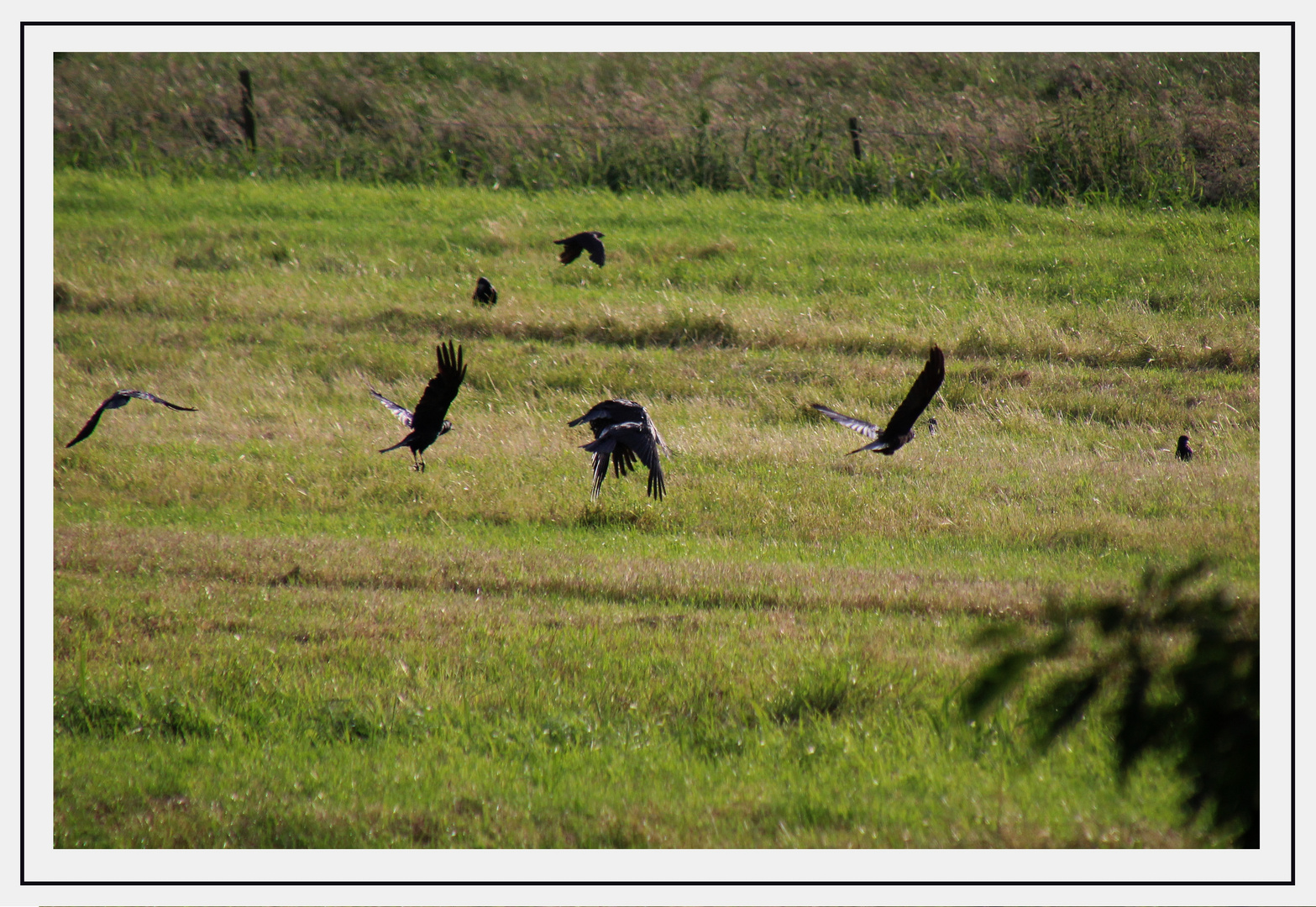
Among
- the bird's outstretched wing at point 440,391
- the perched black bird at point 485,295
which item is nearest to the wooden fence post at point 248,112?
the perched black bird at point 485,295

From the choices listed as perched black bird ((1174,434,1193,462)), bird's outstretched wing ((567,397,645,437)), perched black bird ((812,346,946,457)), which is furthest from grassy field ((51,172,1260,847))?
bird's outstretched wing ((567,397,645,437))

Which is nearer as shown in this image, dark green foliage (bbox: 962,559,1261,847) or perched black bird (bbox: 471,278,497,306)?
dark green foliage (bbox: 962,559,1261,847)

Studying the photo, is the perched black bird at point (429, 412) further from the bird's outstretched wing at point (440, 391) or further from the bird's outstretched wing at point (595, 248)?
the bird's outstretched wing at point (595, 248)

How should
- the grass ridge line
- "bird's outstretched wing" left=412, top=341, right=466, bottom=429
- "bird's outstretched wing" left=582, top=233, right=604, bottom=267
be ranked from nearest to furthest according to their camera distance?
"bird's outstretched wing" left=412, top=341, right=466, bottom=429
the grass ridge line
"bird's outstretched wing" left=582, top=233, right=604, bottom=267

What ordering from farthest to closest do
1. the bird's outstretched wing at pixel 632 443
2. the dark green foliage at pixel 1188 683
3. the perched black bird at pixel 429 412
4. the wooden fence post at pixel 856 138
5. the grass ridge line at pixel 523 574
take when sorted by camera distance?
the wooden fence post at pixel 856 138 → the perched black bird at pixel 429 412 → the grass ridge line at pixel 523 574 → the bird's outstretched wing at pixel 632 443 → the dark green foliage at pixel 1188 683

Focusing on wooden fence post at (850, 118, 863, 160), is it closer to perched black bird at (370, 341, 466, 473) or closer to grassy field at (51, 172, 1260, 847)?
grassy field at (51, 172, 1260, 847)

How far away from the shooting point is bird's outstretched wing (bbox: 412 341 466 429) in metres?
7.30

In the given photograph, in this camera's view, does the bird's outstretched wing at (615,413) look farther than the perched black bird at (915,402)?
Yes

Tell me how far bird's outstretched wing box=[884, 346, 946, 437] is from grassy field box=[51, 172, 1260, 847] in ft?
3.63

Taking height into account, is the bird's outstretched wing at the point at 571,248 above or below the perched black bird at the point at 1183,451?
above

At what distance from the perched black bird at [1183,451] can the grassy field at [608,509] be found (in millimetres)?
225

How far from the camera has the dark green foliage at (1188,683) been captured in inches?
123

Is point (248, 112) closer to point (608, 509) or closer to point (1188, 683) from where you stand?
point (608, 509)

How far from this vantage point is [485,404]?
12.8 metres
